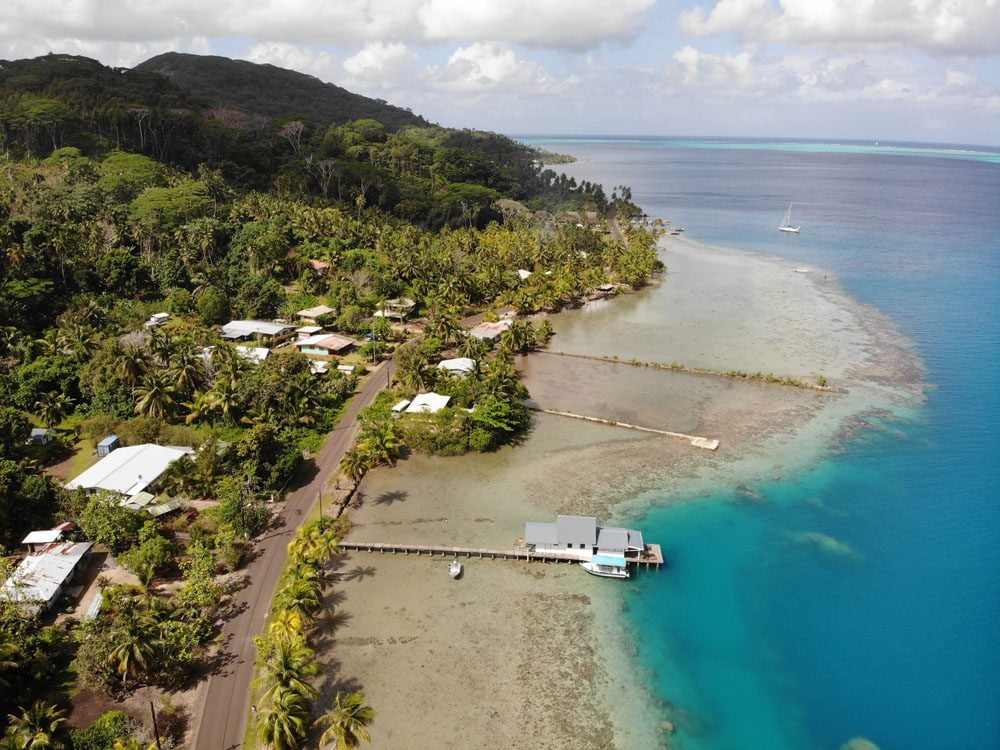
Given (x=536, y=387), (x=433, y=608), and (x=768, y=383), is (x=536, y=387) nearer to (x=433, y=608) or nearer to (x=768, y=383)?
(x=768, y=383)

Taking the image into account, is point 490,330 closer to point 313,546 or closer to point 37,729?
point 313,546

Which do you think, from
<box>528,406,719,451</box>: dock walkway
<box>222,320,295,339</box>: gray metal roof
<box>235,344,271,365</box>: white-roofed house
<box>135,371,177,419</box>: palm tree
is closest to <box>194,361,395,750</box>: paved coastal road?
<box>135,371,177,419</box>: palm tree

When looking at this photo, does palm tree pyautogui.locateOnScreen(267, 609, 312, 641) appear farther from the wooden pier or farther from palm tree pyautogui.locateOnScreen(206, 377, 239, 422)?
Result: palm tree pyautogui.locateOnScreen(206, 377, 239, 422)

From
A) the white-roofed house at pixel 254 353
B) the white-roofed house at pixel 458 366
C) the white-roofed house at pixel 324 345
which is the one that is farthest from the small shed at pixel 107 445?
the white-roofed house at pixel 458 366

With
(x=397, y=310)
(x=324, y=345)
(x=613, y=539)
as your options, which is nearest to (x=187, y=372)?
(x=324, y=345)

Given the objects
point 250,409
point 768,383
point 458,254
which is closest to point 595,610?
point 250,409
